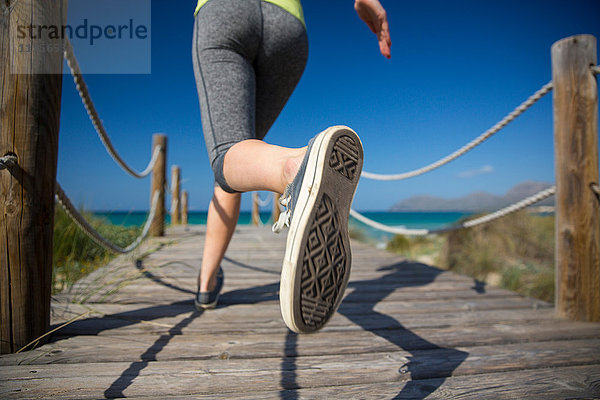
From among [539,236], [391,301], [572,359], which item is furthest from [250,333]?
[539,236]

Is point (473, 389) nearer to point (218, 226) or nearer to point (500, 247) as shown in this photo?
point (218, 226)

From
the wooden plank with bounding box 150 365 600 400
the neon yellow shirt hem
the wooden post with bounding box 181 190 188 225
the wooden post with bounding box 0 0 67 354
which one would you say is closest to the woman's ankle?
the wooden plank with bounding box 150 365 600 400

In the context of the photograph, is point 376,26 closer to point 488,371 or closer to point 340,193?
point 340,193

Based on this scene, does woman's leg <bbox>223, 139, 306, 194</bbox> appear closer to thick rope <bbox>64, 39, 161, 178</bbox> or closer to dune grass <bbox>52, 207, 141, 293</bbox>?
thick rope <bbox>64, 39, 161, 178</bbox>

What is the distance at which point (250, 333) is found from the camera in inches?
45.5

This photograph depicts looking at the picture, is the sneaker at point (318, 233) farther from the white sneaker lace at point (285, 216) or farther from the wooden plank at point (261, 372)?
the wooden plank at point (261, 372)

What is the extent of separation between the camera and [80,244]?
3119mm

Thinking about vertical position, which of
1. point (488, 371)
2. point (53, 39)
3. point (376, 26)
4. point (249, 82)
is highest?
point (376, 26)

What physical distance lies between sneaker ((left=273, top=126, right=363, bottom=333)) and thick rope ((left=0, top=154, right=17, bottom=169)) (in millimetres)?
752

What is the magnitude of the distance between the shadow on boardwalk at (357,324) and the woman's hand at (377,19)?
96 cm

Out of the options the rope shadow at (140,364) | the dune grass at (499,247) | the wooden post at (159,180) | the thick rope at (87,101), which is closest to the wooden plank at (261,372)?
the rope shadow at (140,364)

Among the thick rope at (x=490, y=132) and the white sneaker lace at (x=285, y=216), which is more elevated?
the thick rope at (x=490, y=132)

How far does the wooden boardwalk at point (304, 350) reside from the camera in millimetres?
810

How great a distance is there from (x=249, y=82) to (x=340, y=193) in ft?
1.60
